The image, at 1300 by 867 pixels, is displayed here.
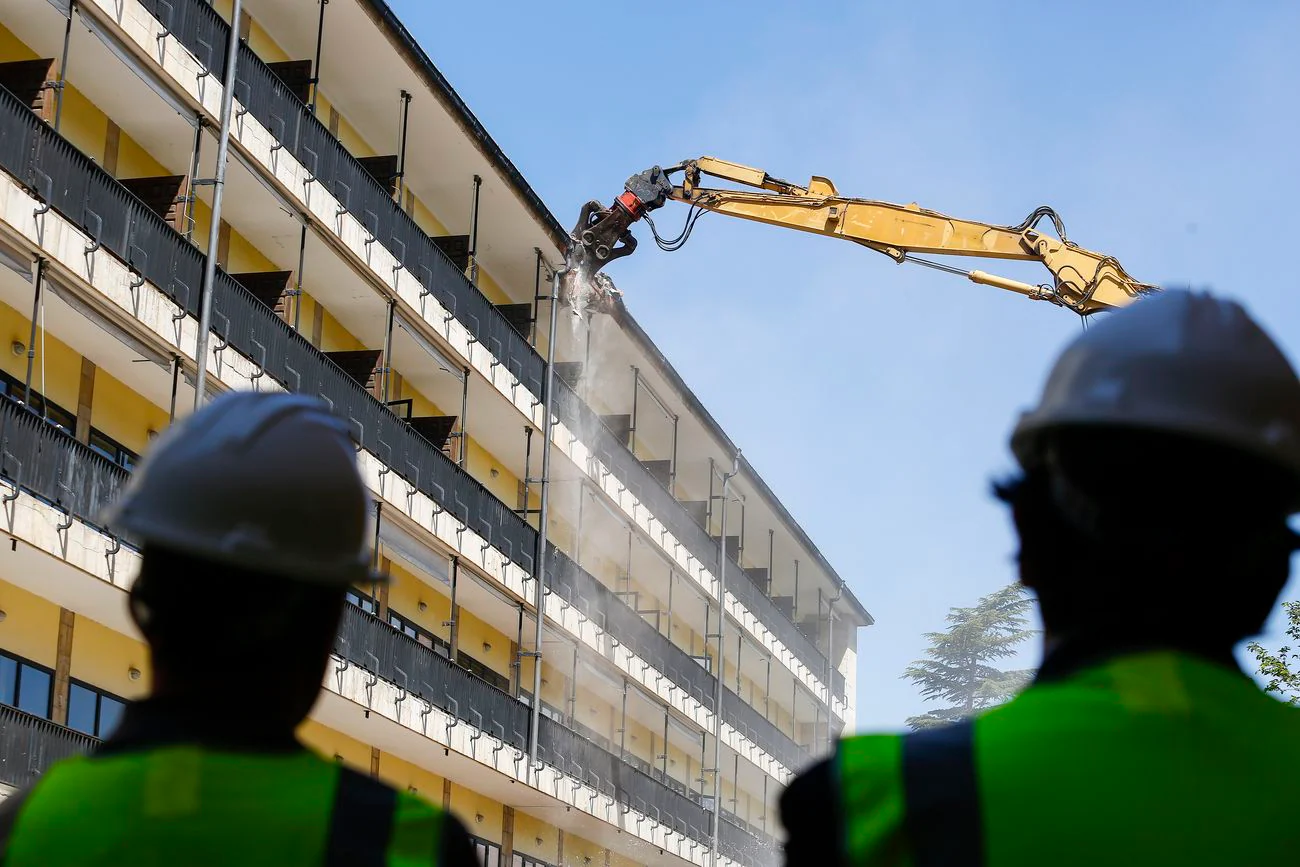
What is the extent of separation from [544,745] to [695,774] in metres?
14.1

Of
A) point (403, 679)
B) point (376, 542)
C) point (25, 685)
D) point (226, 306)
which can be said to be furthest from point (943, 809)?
point (403, 679)

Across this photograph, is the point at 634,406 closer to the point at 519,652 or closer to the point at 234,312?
the point at 519,652

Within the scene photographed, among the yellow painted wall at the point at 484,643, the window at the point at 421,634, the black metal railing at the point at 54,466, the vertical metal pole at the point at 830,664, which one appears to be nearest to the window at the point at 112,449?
the black metal railing at the point at 54,466

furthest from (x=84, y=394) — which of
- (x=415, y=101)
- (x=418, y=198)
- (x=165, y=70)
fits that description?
(x=418, y=198)

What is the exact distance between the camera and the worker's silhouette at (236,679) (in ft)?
7.03

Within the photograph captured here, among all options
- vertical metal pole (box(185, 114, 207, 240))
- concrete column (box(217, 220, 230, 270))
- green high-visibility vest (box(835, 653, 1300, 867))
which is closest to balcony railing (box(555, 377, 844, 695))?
concrete column (box(217, 220, 230, 270))

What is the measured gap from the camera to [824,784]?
6.89 ft

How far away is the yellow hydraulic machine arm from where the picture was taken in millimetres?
31531

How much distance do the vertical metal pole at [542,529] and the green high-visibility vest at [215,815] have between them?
33.3 meters

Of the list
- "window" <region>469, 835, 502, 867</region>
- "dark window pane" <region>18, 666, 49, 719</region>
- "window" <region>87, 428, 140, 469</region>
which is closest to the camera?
"dark window pane" <region>18, 666, 49, 719</region>

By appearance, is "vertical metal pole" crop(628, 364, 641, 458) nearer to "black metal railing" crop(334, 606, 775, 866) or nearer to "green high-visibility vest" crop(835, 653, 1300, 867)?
"black metal railing" crop(334, 606, 775, 866)

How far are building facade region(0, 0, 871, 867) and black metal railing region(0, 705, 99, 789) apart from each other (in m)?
0.05

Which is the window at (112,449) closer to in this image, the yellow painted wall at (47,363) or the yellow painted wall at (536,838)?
the yellow painted wall at (47,363)

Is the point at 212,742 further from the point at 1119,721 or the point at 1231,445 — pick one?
the point at 1231,445
